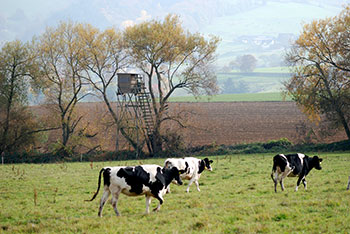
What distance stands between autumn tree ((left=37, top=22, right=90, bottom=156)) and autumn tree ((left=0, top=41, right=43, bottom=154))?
56.2 inches

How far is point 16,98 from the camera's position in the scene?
143 ft

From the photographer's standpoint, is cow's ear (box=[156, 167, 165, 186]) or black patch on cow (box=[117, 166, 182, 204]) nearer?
black patch on cow (box=[117, 166, 182, 204])

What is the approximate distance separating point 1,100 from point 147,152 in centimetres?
1494

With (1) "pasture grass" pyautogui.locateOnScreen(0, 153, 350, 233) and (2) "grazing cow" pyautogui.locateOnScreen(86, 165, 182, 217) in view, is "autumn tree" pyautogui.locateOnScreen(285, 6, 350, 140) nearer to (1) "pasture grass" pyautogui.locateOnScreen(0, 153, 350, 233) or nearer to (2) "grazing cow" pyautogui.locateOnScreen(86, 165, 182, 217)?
(1) "pasture grass" pyautogui.locateOnScreen(0, 153, 350, 233)

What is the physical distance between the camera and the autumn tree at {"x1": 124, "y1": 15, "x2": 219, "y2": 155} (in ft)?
138

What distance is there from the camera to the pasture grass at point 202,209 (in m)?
11.5

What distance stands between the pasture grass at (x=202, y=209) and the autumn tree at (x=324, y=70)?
18578 mm

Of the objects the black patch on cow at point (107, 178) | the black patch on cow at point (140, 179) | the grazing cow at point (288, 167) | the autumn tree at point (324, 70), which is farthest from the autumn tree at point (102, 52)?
the black patch on cow at point (107, 178)

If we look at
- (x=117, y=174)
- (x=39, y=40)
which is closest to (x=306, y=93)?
(x=39, y=40)

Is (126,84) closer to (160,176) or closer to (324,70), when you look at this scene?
(324,70)

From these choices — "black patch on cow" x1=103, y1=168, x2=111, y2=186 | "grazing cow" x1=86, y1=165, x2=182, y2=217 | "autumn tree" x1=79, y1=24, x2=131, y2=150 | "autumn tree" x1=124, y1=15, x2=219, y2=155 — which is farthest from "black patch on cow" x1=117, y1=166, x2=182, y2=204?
"autumn tree" x1=79, y1=24, x2=131, y2=150

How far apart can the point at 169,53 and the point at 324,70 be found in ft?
48.7

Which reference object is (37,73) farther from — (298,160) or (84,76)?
(298,160)

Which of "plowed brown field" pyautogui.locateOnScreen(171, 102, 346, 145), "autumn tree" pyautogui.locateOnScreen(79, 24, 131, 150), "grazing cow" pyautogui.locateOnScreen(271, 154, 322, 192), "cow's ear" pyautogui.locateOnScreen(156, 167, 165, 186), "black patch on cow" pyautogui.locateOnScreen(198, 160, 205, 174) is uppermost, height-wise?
"autumn tree" pyautogui.locateOnScreen(79, 24, 131, 150)
